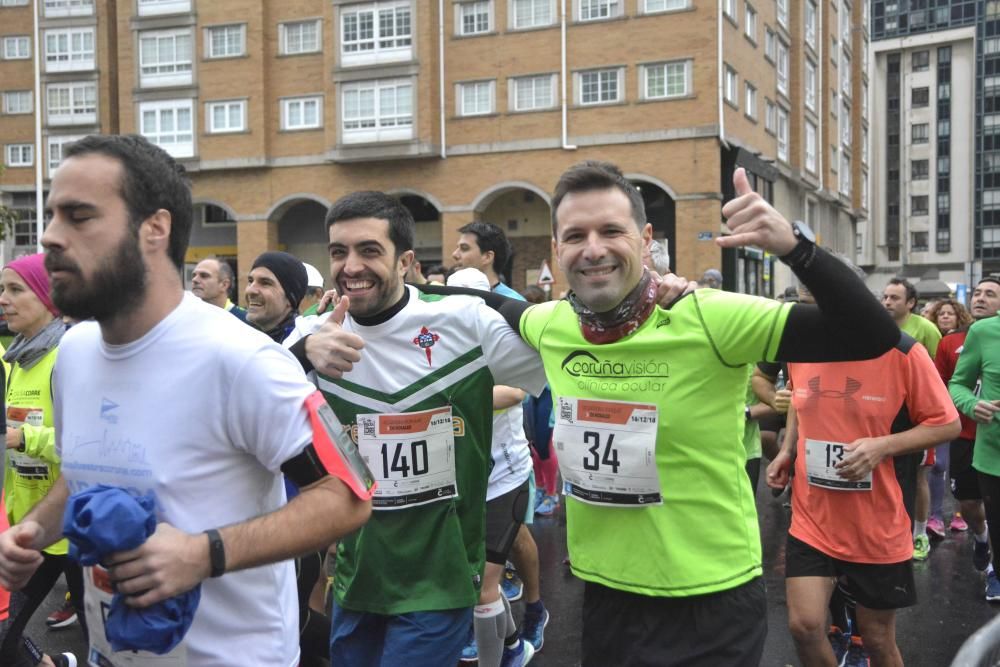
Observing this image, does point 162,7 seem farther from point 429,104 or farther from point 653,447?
point 653,447

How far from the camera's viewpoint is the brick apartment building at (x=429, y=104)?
96.4ft

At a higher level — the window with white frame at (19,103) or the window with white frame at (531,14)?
the window with white frame at (531,14)

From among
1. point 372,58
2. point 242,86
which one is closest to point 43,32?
point 242,86

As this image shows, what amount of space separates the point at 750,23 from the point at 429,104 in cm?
1221

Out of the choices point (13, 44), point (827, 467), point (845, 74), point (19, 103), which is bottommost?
point (827, 467)

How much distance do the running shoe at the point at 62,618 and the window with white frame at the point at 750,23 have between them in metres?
30.7

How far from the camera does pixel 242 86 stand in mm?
33719

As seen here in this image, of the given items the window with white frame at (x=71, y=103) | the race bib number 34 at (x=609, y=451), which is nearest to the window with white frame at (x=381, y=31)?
the window with white frame at (x=71, y=103)

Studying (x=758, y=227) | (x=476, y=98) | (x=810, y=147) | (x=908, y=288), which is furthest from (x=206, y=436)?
(x=810, y=147)

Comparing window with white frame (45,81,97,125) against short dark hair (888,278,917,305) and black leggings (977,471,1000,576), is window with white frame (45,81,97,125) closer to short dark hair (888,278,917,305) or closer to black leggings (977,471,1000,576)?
short dark hair (888,278,917,305)

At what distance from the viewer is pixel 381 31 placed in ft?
105

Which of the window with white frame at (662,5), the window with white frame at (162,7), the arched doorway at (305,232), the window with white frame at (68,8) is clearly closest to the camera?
the window with white frame at (662,5)

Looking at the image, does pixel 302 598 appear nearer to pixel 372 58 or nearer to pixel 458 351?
pixel 458 351

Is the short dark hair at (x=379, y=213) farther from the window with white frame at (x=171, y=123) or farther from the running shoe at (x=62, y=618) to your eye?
the window with white frame at (x=171, y=123)
